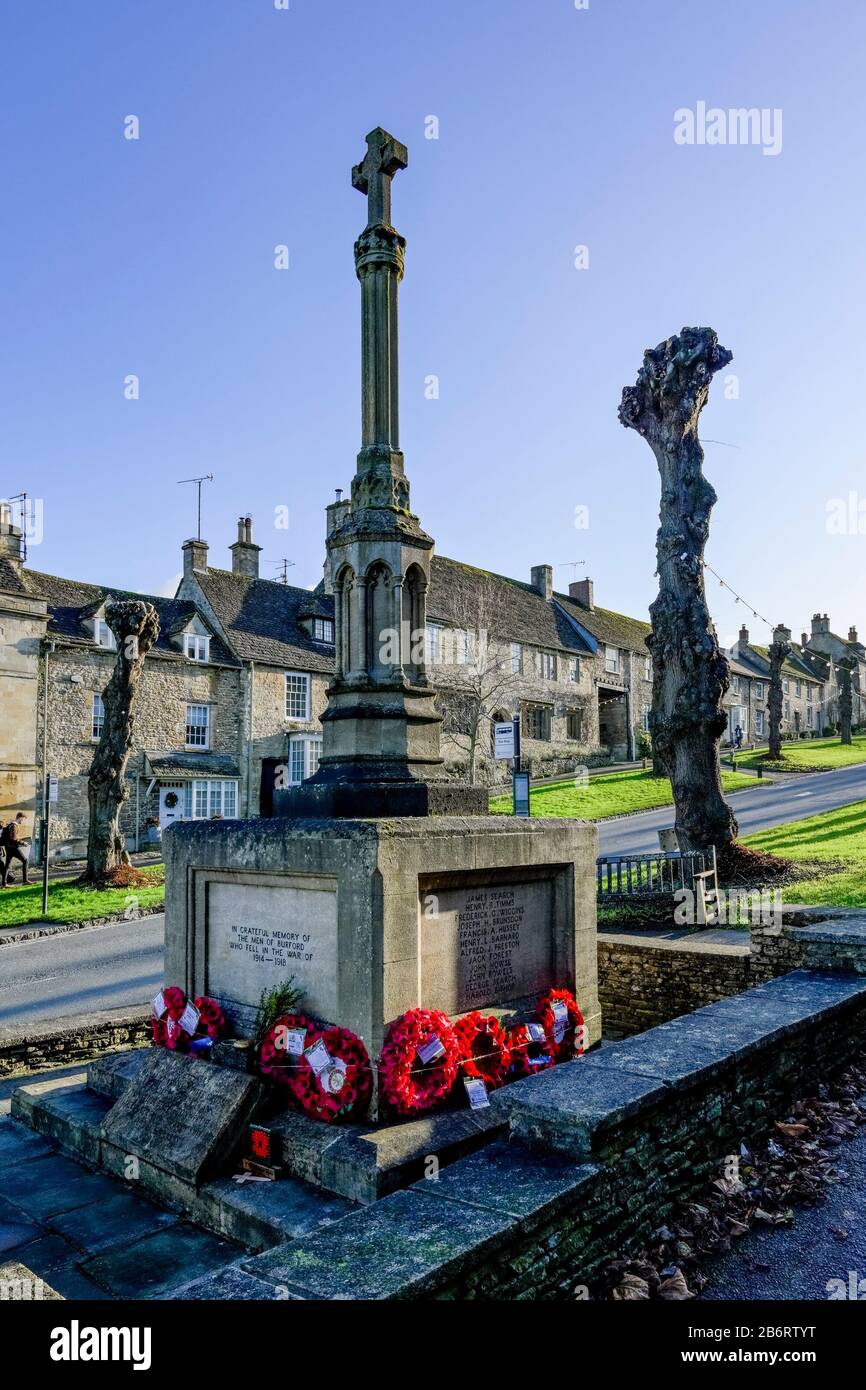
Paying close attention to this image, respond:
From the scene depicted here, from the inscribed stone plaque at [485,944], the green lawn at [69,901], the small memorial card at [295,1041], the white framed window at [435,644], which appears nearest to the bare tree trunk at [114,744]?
the green lawn at [69,901]

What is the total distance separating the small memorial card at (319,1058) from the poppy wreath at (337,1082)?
11mm

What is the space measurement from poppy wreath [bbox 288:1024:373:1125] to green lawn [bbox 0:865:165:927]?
11.8m

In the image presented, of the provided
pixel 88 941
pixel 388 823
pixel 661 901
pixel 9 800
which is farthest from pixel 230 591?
pixel 388 823

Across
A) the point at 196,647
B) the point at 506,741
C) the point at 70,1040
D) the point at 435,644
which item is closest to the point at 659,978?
the point at 70,1040

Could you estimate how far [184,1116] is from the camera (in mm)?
5242

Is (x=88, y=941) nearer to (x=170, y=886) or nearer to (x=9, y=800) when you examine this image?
(x=170, y=886)

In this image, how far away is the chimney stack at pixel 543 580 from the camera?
51656mm

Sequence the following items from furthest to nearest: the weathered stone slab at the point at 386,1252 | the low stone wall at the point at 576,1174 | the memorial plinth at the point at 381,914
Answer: the memorial plinth at the point at 381,914 → the low stone wall at the point at 576,1174 → the weathered stone slab at the point at 386,1252

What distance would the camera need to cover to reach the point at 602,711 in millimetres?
51844

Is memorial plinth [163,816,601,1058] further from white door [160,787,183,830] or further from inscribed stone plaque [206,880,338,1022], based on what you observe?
white door [160,787,183,830]

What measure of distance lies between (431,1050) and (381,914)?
87 cm

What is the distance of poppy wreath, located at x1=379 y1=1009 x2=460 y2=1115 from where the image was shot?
16.8 feet

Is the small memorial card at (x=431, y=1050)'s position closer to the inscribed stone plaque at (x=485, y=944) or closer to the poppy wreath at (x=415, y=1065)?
the poppy wreath at (x=415, y=1065)

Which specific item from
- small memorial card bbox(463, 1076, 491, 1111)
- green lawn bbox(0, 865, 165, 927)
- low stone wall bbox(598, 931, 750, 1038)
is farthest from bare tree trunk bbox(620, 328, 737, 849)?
small memorial card bbox(463, 1076, 491, 1111)
